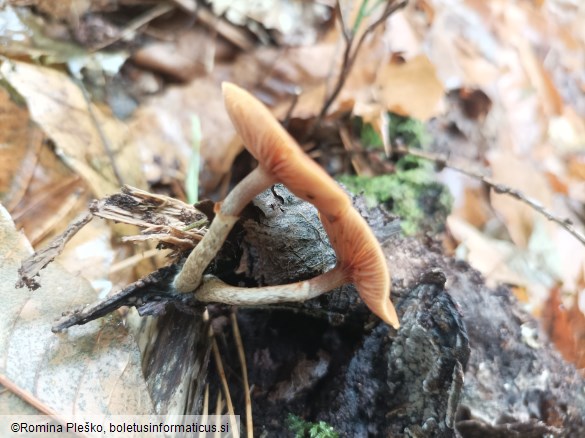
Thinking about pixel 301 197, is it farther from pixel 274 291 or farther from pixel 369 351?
pixel 369 351

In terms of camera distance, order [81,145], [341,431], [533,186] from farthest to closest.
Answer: [533,186] < [81,145] < [341,431]

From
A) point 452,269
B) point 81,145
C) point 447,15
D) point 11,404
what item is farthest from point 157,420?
point 447,15

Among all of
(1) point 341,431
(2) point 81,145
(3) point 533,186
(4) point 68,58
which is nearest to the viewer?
(1) point 341,431

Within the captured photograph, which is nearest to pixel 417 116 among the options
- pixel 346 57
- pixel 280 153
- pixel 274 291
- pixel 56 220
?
pixel 346 57

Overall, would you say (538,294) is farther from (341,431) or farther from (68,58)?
(68,58)

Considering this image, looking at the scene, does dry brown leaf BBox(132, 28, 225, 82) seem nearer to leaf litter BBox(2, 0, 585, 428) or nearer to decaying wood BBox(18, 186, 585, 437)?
leaf litter BBox(2, 0, 585, 428)

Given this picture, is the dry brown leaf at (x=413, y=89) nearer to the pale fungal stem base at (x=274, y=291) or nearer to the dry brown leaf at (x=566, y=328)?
the dry brown leaf at (x=566, y=328)
